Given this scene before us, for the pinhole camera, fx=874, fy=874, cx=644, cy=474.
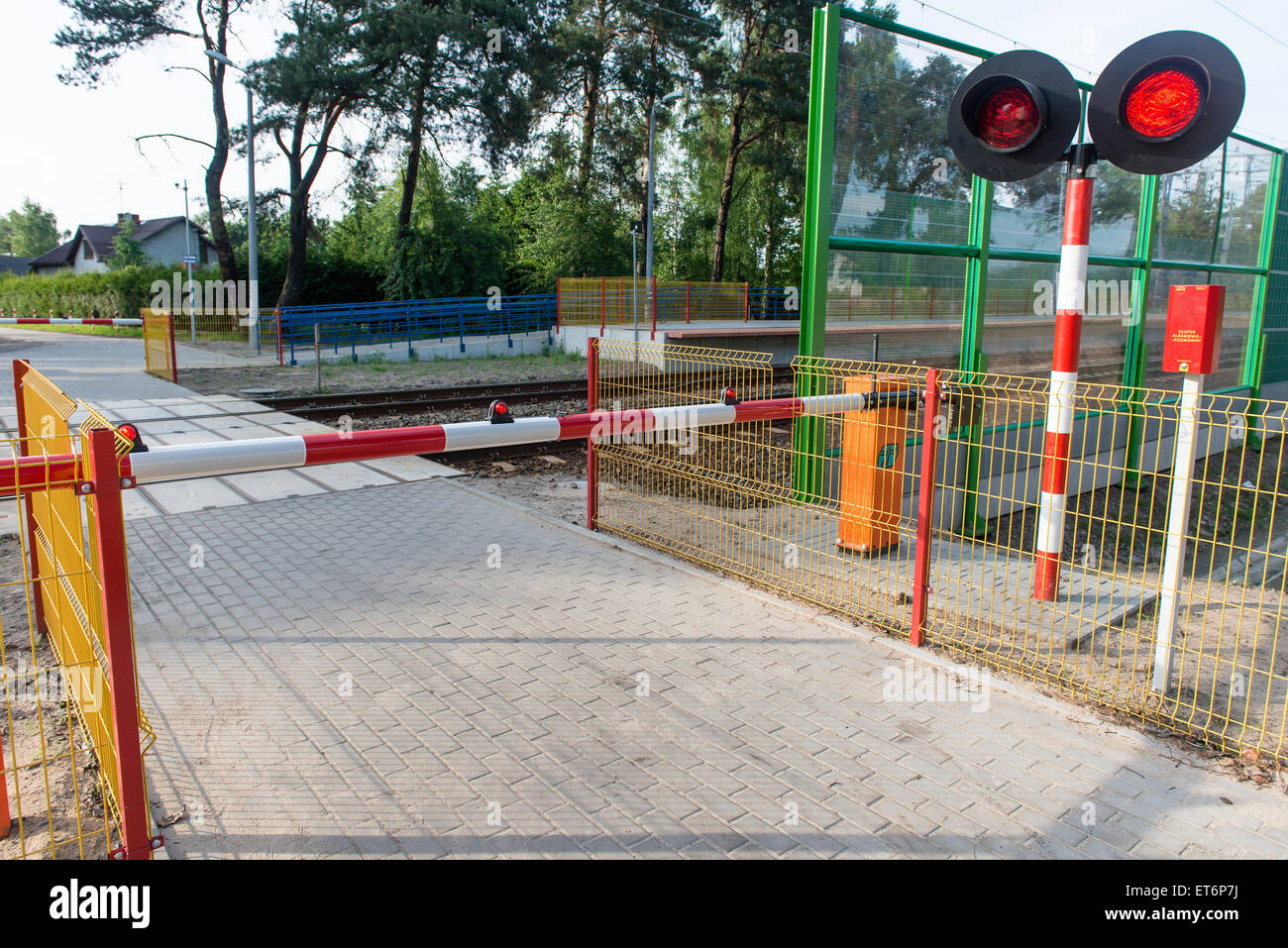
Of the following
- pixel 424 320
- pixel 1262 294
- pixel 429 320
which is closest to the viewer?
pixel 1262 294

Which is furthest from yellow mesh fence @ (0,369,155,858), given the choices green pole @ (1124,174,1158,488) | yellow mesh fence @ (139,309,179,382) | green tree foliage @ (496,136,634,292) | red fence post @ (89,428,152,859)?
green tree foliage @ (496,136,634,292)

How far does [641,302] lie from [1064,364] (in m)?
22.4

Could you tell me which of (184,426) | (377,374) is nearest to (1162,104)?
(184,426)

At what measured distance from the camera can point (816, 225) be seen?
23.1 feet

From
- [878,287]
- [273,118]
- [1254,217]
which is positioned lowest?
[878,287]

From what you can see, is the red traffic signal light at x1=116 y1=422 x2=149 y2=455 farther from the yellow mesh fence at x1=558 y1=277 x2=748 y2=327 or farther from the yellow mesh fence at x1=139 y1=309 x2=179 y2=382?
the yellow mesh fence at x1=558 y1=277 x2=748 y2=327

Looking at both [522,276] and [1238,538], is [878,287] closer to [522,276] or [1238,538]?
[1238,538]

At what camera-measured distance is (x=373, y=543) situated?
22.7 ft

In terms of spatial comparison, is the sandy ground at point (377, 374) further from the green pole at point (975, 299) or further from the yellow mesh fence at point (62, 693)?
the yellow mesh fence at point (62, 693)

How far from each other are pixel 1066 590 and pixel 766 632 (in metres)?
2.29

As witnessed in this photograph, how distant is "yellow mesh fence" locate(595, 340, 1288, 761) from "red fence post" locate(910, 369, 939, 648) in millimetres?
78

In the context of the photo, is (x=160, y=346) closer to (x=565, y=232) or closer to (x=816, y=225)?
(x=816, y=225)

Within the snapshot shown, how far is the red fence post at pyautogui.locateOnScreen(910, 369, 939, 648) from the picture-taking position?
486 centimetres
